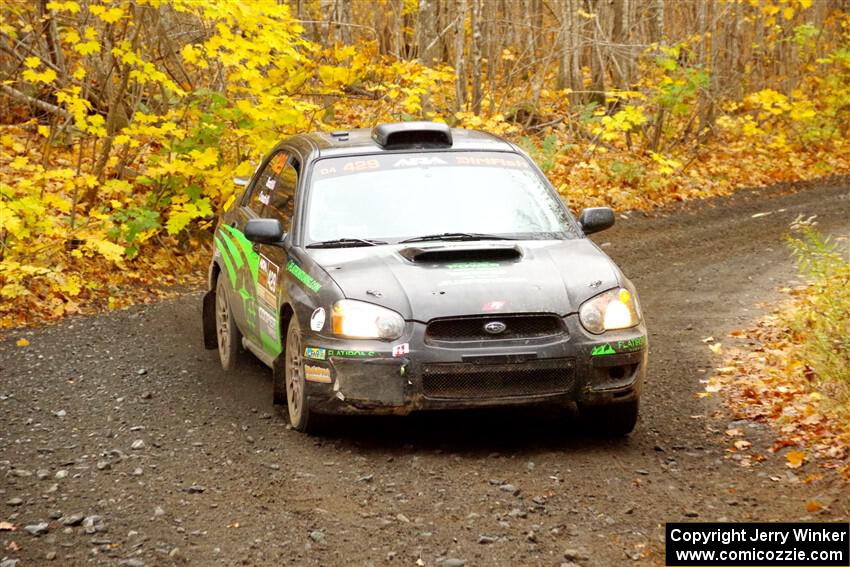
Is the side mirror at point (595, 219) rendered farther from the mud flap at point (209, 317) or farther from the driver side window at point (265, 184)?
the mud flap at point (209, 317)

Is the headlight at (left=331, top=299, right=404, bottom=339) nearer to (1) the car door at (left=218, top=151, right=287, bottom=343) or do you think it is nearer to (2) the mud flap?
(1) the car door at (left=218, top=151, right=287, bottom=343)

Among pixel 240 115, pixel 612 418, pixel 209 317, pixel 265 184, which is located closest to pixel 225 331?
pixel 209 317

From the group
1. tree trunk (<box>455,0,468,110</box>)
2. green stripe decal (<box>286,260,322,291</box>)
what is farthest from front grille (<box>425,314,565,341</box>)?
tree trunk (<box>455,0,468,110</box>)

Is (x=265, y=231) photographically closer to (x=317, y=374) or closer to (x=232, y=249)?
(x=317, y=374)

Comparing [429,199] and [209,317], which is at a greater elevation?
[429,199]

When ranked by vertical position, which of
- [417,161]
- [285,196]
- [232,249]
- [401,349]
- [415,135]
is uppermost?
[415,135]

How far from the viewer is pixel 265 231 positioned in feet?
23.5

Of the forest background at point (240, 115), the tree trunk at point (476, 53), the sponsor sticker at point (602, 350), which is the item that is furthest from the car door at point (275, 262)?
the tree trunk at point (476, 53)

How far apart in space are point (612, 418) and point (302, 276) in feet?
6.55

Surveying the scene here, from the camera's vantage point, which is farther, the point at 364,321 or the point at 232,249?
the point at 232,249

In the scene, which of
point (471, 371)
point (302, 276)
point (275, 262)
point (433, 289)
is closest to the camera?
point (471, 371)

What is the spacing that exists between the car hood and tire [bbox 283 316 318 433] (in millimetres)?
464

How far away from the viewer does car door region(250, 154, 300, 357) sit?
7.22 metres

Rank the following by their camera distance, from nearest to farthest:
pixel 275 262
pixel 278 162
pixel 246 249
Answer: pixel 275 262 → pixel 246 249 → pixel 278 162
